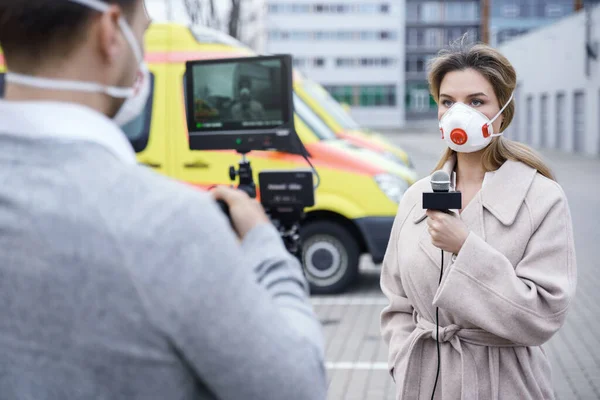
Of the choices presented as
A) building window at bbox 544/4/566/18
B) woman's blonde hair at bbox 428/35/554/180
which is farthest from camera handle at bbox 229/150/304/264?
building window at bbox 544/4/566/18

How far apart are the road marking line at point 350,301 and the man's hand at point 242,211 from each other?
6.98m

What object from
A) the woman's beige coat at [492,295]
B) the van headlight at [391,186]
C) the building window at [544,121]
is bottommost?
the building window at [544,121]

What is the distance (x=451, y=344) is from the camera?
2.77 meters

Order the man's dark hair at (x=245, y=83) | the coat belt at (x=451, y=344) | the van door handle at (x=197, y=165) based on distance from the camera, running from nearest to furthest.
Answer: the coat belt at (x=451, y=344), the man's dark hair at (x=245, y=83), the van door handle at (x=197, y=165)

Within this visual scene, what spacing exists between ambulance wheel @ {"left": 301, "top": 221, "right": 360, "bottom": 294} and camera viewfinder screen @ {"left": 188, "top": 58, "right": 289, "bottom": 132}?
13.5 ft

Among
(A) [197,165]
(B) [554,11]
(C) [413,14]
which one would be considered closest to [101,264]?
(A) [197,165]

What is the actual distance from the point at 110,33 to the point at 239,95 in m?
2.92

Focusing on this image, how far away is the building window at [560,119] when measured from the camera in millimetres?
34906

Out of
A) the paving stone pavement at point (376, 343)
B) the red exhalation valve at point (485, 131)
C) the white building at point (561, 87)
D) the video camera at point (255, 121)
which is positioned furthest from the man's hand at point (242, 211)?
the white building at point (561, 87)

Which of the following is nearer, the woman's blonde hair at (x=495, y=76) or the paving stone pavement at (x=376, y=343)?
the woman's blonde hair at (x=495, y=76)

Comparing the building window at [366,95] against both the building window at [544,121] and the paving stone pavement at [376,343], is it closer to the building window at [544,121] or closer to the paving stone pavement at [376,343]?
the building window at [544,121]

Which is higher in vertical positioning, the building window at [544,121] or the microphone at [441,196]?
the microphone at [441,196]

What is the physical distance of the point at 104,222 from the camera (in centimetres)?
121

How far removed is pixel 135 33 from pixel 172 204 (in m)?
0.34
